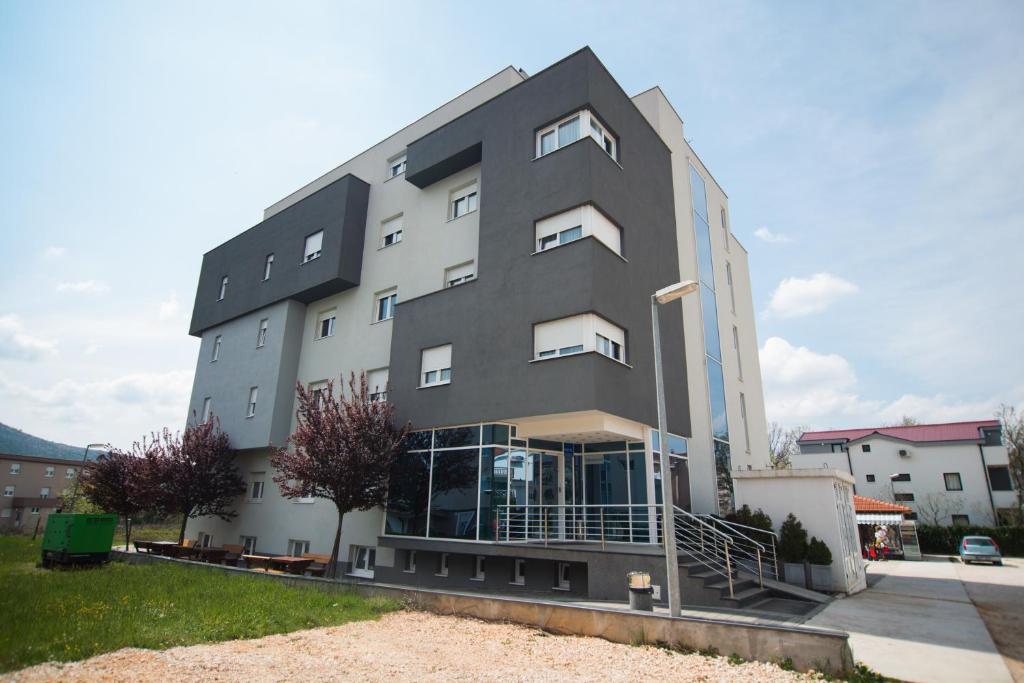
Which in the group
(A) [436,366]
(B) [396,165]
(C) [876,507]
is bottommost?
(C) [876,507]

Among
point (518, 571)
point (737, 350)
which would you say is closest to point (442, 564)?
point (518, 571)

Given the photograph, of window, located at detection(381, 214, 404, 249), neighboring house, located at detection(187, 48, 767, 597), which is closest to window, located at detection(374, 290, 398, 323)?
Answer: neighboring house, located at detection(187, 48, 767, 597)

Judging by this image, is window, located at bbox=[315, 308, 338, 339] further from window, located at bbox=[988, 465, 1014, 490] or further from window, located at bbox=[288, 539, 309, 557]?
window, located at bbox=[988, 465, 1014, 490]

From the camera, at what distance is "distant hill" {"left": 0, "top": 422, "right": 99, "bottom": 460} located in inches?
5661

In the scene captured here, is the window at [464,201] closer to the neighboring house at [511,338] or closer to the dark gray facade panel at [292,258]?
the neighboring house at [511,338]

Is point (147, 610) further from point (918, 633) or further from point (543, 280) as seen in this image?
point (918, 633)

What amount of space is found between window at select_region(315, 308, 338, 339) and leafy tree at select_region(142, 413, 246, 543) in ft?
20.1

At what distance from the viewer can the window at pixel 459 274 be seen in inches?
727

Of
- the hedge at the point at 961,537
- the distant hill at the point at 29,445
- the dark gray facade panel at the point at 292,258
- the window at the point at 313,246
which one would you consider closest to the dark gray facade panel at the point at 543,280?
the dark gray facade panel at the point at 292,258

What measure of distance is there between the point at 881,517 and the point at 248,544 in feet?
106

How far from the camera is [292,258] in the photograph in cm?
2403

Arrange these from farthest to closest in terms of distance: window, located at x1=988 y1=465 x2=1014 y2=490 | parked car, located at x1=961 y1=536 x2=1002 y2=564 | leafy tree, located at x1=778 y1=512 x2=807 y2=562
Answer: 1. window, located at x1=988 y1=465 x2=1014 y2=490
2. parked car, located at x1=961 y1=536 x2=1002 y2=564
3. leafy tree, located at x1=778 y1=512 x2=807 y2=562

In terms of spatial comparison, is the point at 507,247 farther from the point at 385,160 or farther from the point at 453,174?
the point at 385,160

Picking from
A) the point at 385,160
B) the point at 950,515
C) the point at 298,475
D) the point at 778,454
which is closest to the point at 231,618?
the point at 298,475
